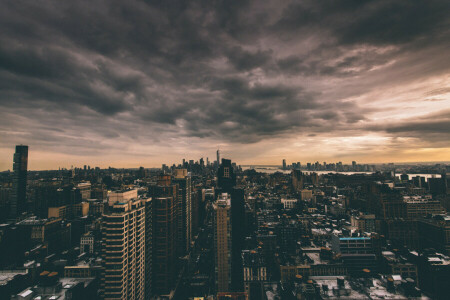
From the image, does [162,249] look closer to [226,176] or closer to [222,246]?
[222,246]

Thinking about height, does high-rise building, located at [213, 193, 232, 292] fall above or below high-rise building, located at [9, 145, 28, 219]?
below

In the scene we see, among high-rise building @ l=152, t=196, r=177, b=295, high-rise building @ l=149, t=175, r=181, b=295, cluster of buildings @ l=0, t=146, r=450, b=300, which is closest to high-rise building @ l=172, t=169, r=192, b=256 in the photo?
cluster of buildings @ l=0, t=146, r=450, b=300

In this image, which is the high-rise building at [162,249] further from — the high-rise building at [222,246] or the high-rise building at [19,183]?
the high-rise building at [19,183]

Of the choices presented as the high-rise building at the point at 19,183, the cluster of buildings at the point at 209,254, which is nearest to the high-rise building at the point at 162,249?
the cluster of buildings at the point at 209,254

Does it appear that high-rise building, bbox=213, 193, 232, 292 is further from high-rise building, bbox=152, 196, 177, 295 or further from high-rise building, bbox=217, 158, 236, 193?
high-rise building, bbox=217, 158, 236, 193

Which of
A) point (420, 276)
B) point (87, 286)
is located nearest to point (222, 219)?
point (87, 286)

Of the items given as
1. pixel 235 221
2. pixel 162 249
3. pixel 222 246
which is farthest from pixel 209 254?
pixel 162 249
